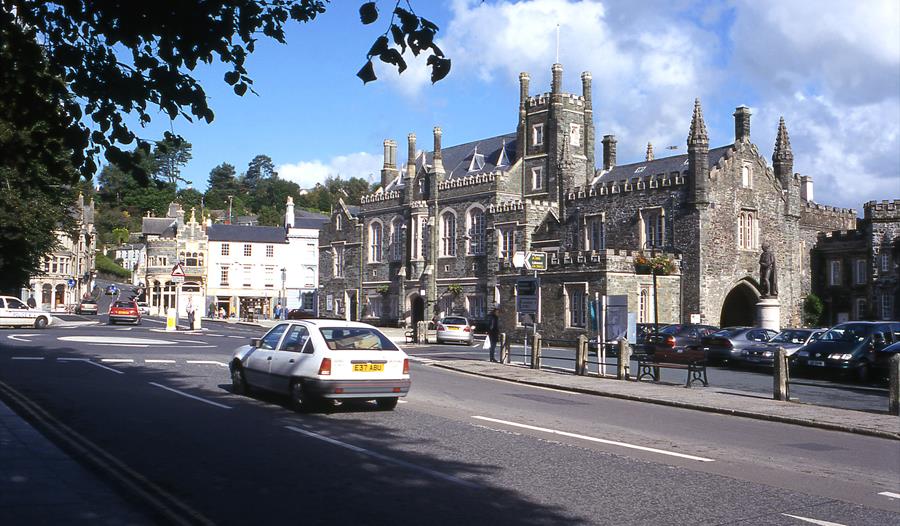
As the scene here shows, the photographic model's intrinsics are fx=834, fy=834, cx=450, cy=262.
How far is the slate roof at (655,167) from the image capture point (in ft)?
154

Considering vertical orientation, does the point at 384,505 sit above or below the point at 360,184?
below

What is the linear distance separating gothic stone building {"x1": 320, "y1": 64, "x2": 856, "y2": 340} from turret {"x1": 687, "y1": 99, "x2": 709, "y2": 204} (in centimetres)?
7

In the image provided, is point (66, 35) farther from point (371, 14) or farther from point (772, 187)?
point (772, 187)

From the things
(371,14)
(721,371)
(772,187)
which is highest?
(772,187)

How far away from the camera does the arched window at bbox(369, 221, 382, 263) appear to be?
67.1 m

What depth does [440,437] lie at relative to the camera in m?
11.4

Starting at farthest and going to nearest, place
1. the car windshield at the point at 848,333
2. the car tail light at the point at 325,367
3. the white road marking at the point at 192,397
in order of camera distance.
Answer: the car windshield at the point at 848,333
the white road marking at the point at 192,397
the car tail light at the point at 325,367

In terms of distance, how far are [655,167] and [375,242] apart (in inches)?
977

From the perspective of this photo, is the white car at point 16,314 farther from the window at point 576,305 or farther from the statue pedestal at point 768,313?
the statue pedestal at point 768,313

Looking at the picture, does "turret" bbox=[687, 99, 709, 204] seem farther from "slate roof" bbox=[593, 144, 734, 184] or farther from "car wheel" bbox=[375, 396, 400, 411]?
"car wheel" bbox=[375, 396, 400, 411]

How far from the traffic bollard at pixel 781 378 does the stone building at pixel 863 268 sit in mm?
37781

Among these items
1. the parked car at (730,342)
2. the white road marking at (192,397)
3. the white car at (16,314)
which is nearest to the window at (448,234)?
the white car at (16,314)

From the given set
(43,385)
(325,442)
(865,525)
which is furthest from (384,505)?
(43,385)

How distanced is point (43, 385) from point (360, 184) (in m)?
145
